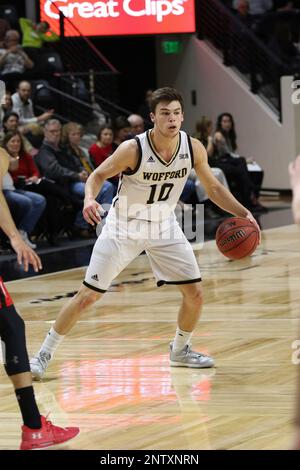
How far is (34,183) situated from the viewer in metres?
11.8

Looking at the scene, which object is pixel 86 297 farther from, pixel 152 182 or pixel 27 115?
pixel 27 115

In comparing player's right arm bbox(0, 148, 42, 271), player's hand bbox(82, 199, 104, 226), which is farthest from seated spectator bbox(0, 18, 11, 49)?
player's right arm bbox(0, 148, 42, 271)

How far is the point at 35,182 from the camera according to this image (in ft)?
38.7

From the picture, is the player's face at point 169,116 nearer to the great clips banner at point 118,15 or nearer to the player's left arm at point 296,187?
the player's left arm at point 296,187

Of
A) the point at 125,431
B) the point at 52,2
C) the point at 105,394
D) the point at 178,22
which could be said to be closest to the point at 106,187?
the point at 52,2

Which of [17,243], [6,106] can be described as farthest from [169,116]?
[6,106]

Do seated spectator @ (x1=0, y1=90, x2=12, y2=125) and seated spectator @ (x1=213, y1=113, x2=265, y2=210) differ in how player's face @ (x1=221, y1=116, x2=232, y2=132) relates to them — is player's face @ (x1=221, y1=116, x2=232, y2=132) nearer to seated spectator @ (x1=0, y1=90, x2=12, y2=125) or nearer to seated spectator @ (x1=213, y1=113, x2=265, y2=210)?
seated spectator @ (x1=213, y1=113, x2=265, y2=210)

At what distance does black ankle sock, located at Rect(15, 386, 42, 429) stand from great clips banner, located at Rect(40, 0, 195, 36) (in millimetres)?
11962

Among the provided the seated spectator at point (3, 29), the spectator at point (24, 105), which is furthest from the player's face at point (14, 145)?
the seated spectator at point (3, 29)

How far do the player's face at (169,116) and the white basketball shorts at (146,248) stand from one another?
563 millimetres

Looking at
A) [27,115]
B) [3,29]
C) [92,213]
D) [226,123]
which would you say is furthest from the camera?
[3,29]

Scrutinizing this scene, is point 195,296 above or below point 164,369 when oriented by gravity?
above

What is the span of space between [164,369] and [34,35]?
396 inches

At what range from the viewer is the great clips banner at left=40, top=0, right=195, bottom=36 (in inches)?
640
